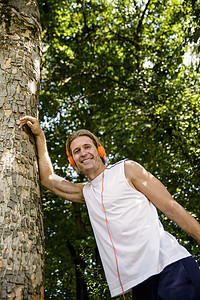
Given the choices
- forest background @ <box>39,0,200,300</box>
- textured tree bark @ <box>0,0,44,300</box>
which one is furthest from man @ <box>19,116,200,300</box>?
forest background @ <box>39,0,200,300</box>

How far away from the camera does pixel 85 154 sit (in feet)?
8.87

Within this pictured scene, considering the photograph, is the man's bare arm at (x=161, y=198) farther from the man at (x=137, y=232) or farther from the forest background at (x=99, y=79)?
the forest background at (x=99, y=79)

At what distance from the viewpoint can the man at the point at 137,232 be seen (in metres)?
1.96

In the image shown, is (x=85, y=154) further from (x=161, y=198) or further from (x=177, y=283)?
(x=177, y=283)

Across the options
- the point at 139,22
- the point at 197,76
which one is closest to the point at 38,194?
the point at 197,76

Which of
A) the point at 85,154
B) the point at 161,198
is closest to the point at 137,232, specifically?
the point at 161,198

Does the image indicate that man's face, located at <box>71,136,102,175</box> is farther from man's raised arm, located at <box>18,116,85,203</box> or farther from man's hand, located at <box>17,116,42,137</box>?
man's hand, located at <box>17,116,42,137</box>

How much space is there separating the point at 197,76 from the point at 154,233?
6.51 m

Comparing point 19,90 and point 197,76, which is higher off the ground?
point 197,76

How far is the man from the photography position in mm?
1956

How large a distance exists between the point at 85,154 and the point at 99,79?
7.77 meters

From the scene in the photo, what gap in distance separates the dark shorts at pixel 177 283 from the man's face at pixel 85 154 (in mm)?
1026

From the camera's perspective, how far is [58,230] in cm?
957

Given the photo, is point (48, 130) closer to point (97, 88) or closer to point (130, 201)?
point (97, 88)
